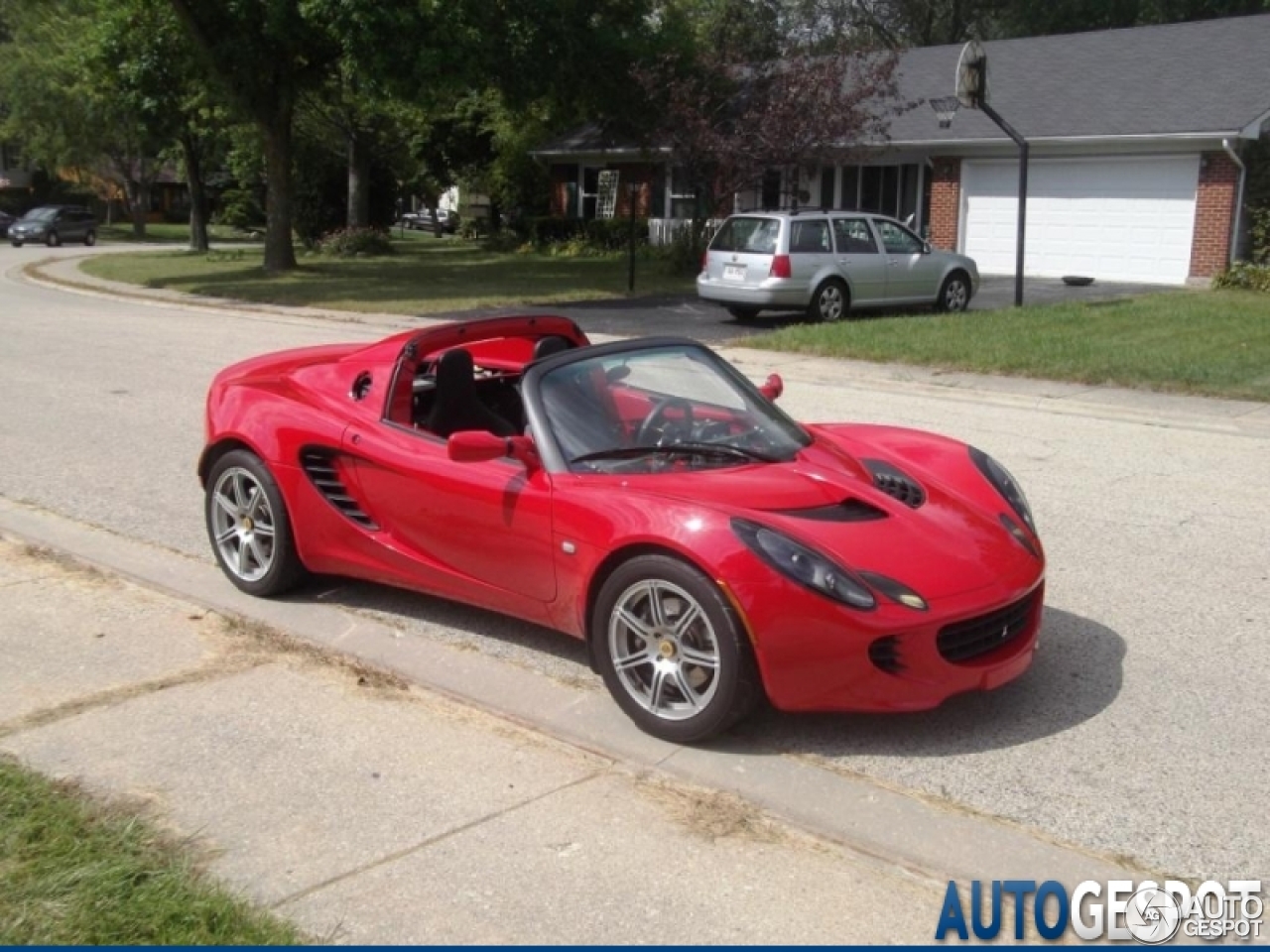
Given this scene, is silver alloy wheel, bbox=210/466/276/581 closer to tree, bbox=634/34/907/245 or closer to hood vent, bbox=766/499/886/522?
hood vent, bbox=766/499/886/522

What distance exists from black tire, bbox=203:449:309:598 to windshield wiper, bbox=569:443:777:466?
1.65 m

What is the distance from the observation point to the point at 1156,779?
418 cm

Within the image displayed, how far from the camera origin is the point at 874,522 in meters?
4.57

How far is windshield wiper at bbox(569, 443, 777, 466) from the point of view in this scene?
491cm

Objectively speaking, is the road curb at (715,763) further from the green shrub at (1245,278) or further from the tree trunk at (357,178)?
the tree trunk at (357,178)

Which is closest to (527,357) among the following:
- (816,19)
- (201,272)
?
(201,272)

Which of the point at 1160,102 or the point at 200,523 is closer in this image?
the point at 200,523

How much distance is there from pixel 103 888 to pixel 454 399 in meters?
2.74

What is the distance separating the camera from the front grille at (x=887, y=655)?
4191mm

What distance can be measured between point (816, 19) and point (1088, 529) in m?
48.3

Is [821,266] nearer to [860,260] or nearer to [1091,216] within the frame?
[860,260]

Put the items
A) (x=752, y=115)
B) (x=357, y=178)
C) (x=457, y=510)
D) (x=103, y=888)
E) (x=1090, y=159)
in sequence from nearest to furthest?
(x=103, y=888) < (x=457, y=510) < (x=752, y=115) < (x=1090, y=159) < (x=357, y=178)

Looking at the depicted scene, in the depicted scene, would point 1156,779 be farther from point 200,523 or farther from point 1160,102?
→ point 1160,102

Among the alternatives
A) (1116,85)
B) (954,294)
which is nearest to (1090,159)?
(1116,85)
